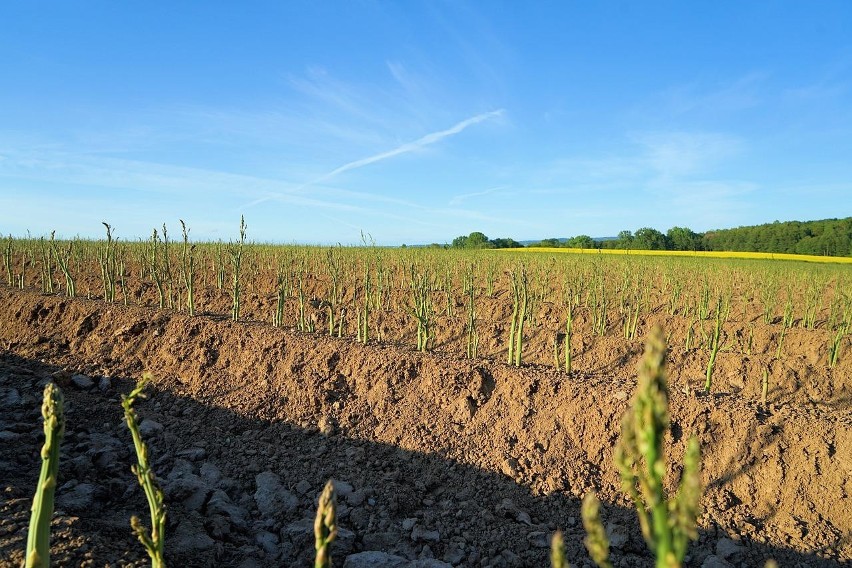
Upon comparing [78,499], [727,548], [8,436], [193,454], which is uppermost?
[8,436]

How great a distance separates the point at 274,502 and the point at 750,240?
60.2 meters

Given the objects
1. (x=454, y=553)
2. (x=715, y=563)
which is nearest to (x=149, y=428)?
(x=454, y=553)

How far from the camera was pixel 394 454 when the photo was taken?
543cm

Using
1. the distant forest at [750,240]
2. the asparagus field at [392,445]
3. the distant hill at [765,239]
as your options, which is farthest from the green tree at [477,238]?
the asparagus field at [392,445]

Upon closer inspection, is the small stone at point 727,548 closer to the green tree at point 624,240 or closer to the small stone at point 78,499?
the small stone at point 78,499

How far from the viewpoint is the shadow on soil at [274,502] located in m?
3.55

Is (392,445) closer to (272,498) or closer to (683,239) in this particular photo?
(272,498)

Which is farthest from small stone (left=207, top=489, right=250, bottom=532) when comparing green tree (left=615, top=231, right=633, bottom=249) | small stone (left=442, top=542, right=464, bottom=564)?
green tree (left=615, top=231, right=633, bottom=249)

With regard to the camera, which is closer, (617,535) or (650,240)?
(617,535)

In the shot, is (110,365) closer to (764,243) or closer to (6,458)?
(6,458)

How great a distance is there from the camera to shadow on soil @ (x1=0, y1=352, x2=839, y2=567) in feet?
11.6

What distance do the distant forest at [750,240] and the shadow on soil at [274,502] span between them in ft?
124

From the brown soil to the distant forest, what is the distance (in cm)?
3647

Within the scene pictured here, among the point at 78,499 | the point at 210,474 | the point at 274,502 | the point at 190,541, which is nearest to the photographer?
the point at 190,541
